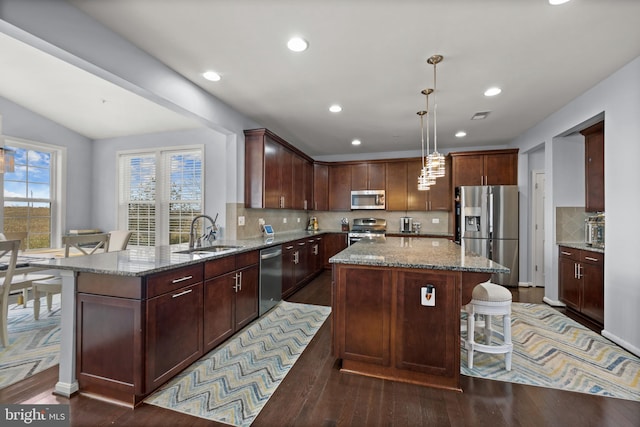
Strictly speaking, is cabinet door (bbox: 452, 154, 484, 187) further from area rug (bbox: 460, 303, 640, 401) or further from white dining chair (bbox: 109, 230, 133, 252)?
white dining chair (bbox: 109, 230, 133, 252)

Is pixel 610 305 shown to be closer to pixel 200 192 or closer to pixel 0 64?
pixel 200 192

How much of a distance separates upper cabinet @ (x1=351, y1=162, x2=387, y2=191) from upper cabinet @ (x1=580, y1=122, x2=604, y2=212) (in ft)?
10.4

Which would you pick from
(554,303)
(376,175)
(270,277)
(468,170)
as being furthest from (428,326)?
(376,175)

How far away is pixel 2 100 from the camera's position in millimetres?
3891

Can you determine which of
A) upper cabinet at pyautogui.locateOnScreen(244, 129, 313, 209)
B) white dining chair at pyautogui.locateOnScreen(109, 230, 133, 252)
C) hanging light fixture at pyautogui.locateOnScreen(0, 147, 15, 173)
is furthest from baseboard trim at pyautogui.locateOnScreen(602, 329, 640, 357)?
hanging light fixture at pyautogui.locateOnScreen(0, 147, 15, 173)

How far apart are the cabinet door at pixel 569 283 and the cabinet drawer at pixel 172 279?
14.5 ft

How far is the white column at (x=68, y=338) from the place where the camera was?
5.96 ft

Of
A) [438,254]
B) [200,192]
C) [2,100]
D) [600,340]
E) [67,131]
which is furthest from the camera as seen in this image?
[67,131]

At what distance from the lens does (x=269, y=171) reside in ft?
13.2

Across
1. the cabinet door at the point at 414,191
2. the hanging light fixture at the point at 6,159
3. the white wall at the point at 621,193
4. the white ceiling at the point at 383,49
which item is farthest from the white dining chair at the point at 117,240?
the white wall at the point at 621,193

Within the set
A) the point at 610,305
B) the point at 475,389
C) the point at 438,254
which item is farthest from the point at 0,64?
the point at 610,305

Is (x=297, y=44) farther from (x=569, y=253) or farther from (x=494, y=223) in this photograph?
(x=494, y=223)

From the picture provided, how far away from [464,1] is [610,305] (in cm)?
327

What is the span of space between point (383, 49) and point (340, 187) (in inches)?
156
